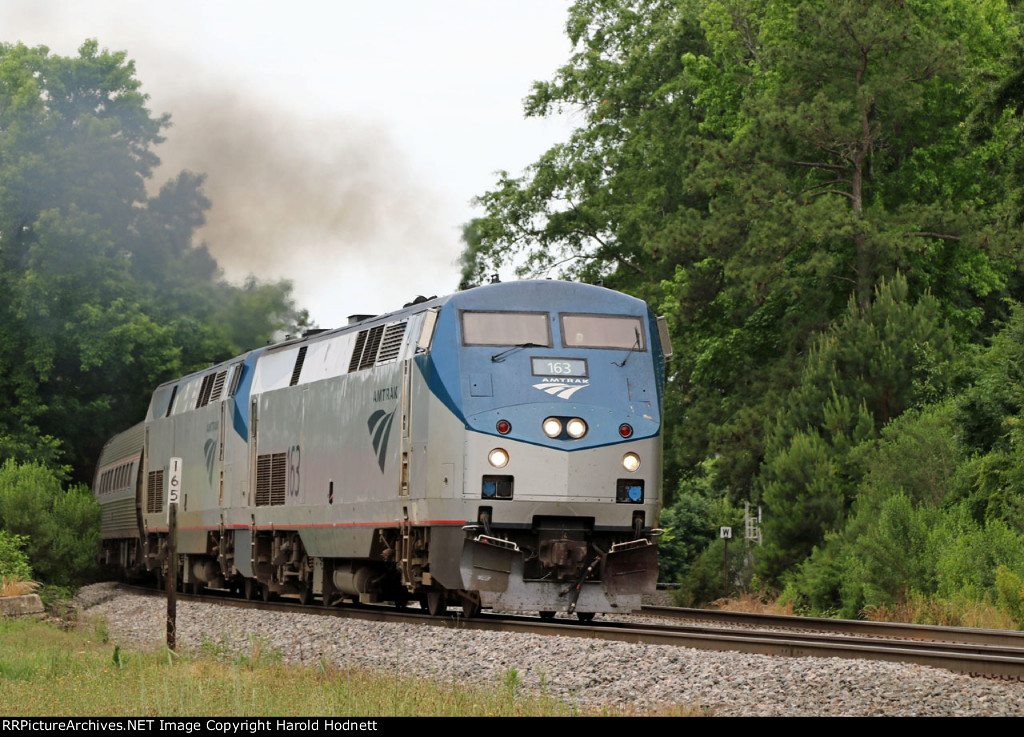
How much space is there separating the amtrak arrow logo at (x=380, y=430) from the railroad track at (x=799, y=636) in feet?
7.42

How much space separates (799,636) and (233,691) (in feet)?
23.9

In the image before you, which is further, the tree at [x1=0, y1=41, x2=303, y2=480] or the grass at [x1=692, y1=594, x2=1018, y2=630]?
the tree at [x1=0, y1=41, x2=303, y2=480]

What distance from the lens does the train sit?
1683 centimetres

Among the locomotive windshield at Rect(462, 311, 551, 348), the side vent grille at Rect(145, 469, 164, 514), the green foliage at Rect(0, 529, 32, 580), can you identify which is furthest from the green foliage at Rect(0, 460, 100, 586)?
the locomotive windshield at Rect(462, 311, 551, 348)

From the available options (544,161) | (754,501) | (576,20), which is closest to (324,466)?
(754,501)

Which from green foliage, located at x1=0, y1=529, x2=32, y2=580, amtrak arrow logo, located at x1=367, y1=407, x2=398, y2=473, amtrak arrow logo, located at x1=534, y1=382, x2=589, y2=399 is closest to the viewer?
amtrak arrow logo, located at x1=534, y1=382, x2=589, y2=399

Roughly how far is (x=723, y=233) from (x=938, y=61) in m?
6.64

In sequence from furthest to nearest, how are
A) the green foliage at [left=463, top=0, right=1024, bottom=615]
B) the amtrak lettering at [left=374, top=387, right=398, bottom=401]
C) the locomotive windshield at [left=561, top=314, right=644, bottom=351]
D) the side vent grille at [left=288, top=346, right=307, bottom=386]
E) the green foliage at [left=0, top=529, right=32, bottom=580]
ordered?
the green foliage at [left=0, top=529, right=32, bottom=580], the green foliage at [left=463, top=0, right=1024, bottom=615], the side vent grille at [left=288, top=346, right=307, bottom=386], the amtrak lettering at [left=374, top=387, right=398, bottom=401], the locomotive windshield at [left=561, top=314, right=644, bottom=351]

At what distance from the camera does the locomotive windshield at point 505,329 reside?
17500mm

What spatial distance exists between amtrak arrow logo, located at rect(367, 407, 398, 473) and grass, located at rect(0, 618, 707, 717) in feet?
11.9

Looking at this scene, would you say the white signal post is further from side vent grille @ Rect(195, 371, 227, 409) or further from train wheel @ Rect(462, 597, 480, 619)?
train wheel @ Rect(462, 597, 480, 619)

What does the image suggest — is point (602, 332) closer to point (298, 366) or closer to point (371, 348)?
point (371, 348)

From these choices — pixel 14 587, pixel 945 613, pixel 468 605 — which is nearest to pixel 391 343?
pixel 468 605

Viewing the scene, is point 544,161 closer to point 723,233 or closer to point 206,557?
point 723,233
